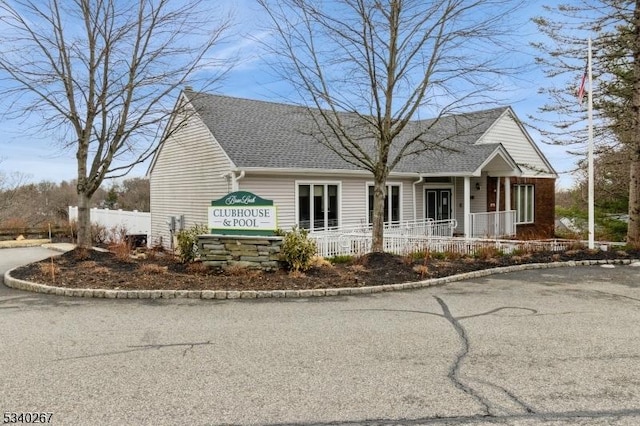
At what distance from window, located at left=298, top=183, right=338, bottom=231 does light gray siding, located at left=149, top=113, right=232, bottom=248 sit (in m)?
2.65

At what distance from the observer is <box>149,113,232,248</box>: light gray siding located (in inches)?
639

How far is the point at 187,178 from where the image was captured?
17.8 m

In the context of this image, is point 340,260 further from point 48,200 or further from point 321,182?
point 48,200

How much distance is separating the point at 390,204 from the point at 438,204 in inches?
129

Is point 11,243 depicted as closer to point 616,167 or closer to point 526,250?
point 526,250

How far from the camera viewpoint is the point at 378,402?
3.99 m

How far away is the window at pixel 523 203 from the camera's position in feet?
73.1

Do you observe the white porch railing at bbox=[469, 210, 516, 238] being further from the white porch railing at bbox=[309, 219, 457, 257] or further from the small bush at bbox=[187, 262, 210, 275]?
the small bush at bbox=[187, 262, 210, 275]

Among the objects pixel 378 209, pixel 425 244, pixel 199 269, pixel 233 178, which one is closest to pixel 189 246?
pixel 199 269

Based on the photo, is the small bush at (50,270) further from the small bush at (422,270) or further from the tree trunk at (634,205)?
the tree trunk at (634,205)

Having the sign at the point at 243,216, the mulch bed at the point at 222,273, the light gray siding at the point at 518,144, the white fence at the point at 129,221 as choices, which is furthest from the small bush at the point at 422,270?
the light gray siding at the point at 518,144

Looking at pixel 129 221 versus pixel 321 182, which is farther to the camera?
pixel 129 221

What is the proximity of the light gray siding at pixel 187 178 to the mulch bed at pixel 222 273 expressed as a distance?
15.7ft

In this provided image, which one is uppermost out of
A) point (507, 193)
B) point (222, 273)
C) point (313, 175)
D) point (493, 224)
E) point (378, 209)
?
point (313, 175)
